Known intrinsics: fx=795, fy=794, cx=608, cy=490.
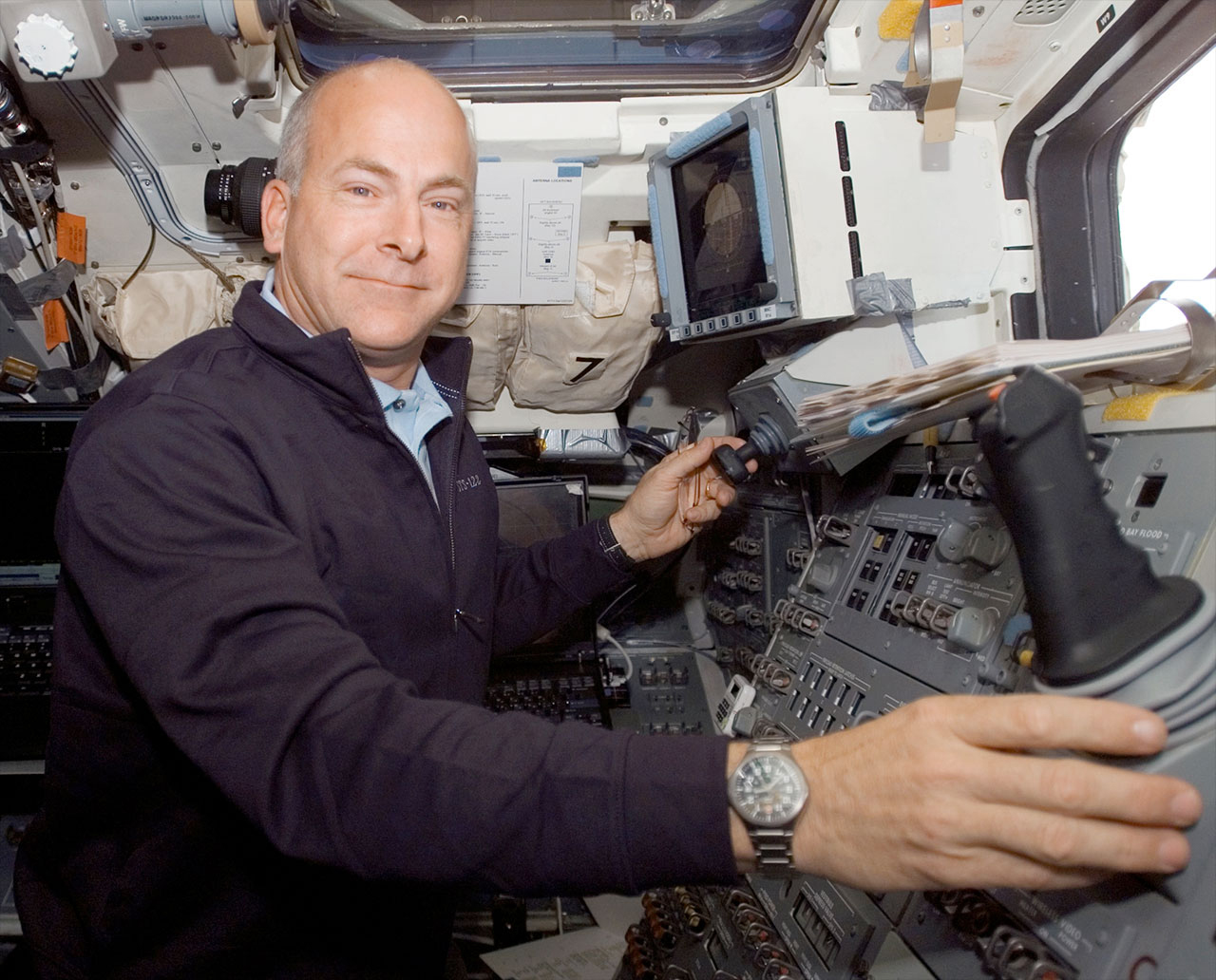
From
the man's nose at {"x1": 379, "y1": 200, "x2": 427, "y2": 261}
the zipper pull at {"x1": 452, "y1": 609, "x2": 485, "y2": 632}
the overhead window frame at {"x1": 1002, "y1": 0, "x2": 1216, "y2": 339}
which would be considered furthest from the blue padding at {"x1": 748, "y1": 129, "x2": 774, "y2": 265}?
the zipper pull at {"x1": 452, "y1": 609, "x2": 485, "y2": 632}

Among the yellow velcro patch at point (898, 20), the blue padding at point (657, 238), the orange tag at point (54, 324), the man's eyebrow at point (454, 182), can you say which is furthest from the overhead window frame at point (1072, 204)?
the orange tag at point (54, 324)

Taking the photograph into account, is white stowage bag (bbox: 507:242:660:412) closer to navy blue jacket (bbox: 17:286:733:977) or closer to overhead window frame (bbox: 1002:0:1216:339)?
navy blue jacket (bbox: 17:286:733:977)

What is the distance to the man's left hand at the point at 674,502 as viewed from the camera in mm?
1992

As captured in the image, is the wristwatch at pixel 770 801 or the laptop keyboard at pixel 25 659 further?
the laptop keyboard at pixel 25 659

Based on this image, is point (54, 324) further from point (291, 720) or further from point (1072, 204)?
point (1072, 204)

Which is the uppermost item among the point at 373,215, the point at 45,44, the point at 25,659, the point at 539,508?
the point at 45,44

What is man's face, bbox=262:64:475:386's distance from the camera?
62.2 inches

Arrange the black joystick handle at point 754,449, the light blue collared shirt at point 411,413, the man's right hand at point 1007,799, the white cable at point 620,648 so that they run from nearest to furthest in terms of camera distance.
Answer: the man's right hand at point 1007,799 < the light blue collared shirt at point 411,413 < the black joystick handle at point 754,449 < the white cable at point 620,648

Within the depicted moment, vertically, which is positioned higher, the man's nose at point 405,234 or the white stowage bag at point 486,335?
the man's nose at point 405,234

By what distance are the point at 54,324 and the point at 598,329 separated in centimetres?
148

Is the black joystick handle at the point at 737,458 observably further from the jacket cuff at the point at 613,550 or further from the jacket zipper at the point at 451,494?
the jacket zipper at the point at 451,494

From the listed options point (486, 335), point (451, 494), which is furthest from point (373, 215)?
point (486, 335)

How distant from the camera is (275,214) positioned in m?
1.73

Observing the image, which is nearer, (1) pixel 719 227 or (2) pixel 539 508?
(1) pixel 719 227
